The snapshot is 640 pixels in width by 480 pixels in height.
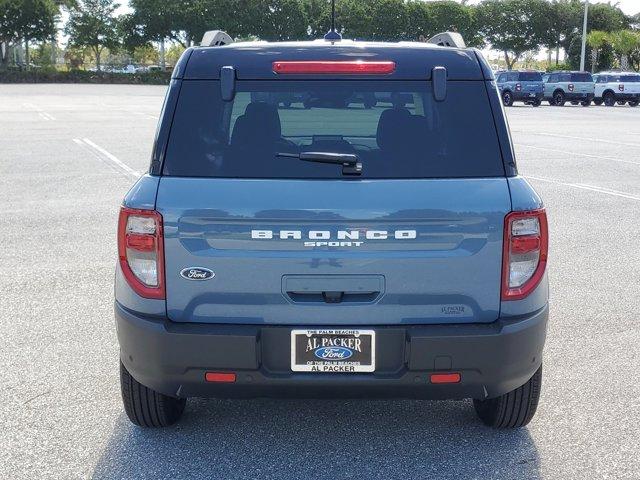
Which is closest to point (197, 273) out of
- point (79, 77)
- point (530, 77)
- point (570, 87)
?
point (530, 77)

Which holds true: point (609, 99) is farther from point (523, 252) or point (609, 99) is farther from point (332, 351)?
point (332, 351)

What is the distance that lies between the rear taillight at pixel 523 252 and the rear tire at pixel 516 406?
58 centimetres

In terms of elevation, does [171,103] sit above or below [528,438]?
above

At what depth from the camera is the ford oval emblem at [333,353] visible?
3.36 meters

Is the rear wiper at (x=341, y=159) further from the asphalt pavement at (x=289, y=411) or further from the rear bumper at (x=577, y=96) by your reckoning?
the rear bumper at (x=577, y=96)

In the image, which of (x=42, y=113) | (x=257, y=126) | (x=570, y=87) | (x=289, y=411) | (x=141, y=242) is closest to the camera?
(x=141, y=242)

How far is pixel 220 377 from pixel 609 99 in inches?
1795

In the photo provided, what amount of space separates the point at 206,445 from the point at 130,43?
102993mm

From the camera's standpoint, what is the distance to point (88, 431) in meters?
4.04

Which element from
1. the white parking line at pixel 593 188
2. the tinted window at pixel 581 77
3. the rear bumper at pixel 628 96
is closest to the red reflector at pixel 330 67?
the white parking line at pixel 593 188

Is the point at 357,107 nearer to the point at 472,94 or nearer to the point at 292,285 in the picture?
the point at 472,94

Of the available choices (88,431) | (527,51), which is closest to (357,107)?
(88,431)

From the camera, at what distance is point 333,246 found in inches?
130

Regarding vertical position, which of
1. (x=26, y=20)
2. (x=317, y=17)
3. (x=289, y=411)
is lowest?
(x=289, y=411)
